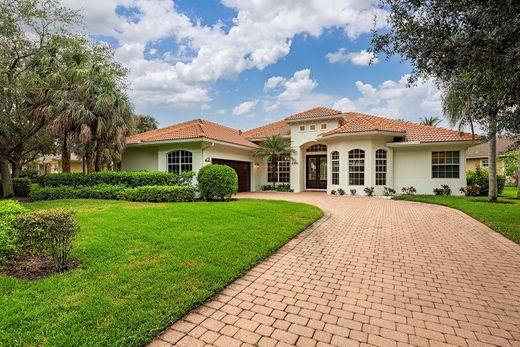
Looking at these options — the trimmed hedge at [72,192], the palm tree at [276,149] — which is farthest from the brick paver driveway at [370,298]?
the palm tree at [276,149]

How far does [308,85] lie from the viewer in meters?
21.8

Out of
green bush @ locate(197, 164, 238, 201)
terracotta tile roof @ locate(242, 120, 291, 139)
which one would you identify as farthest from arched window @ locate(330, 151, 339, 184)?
green bush @ locate(197, 164, 238, 201)

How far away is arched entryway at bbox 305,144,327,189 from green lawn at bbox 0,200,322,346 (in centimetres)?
1404

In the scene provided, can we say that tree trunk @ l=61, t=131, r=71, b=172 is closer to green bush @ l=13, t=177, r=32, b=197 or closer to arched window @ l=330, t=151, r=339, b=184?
green bush @ l=13, t=177, r=32, b=197

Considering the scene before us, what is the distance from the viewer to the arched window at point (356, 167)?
1689 centimetres

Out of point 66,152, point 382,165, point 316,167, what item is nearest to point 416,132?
point 382,165

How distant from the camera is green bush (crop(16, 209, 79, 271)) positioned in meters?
4.12

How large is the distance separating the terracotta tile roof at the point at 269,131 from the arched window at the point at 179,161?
7367mm

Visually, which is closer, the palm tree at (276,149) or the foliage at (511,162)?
the palm tree at (276,149)

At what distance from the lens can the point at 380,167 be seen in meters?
16.9

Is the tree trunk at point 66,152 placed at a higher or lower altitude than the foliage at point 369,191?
higher

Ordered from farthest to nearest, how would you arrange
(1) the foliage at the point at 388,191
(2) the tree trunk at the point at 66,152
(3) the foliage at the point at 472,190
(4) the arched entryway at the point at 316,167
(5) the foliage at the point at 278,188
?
(4) the arched entryway at the point at 316,167, (5) the foliage at the point at 278,188, (1) the foliage at the point at 388,191, (3) the foliage at the point at 472,190, (2) the tree trunk at the point at 66,152

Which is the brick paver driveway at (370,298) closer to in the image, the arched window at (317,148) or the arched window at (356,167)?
the arched window at (356,167)

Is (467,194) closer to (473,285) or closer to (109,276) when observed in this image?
(473,285)
